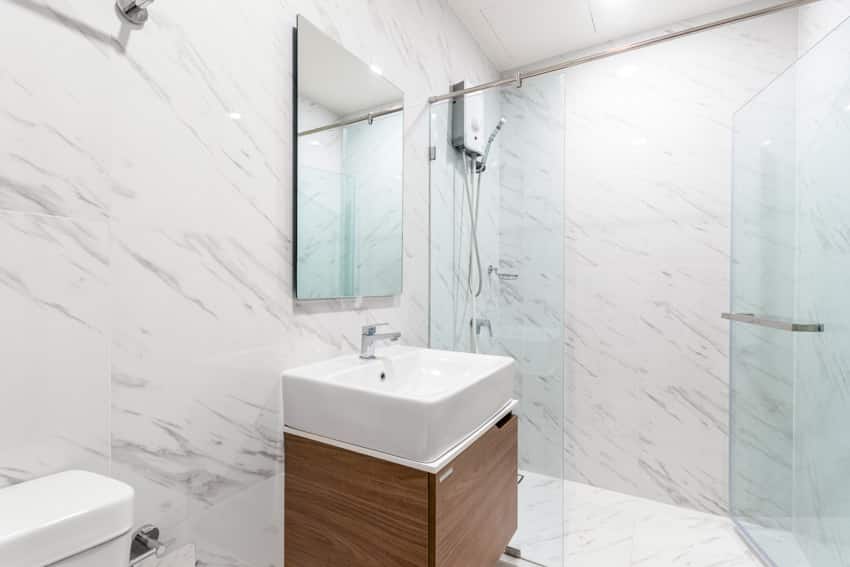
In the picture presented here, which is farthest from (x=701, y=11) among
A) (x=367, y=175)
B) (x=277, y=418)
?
(x=277, y=418)

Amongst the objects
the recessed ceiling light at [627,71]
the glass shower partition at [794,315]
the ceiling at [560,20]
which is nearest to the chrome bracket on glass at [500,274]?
the glass shower partition at [794,315]

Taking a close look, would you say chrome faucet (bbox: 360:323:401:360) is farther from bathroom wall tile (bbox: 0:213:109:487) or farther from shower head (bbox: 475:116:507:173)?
shower head (bbox: 475:116:507:173)

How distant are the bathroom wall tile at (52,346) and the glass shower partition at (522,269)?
1301 millimetres

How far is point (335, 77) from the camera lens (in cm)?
139

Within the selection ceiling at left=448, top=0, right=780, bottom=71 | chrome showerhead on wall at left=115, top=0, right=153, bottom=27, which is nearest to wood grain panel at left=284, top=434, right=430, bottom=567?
chrome showerhead on wall at left=115, top=0, right=153, bottom=27

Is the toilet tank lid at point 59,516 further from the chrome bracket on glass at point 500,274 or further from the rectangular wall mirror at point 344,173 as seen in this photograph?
the chrome bracket on glass at point 500,274

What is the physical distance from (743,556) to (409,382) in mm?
1631

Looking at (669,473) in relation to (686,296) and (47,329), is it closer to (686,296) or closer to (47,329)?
(686,296)

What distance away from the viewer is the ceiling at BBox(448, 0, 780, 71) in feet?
6.89

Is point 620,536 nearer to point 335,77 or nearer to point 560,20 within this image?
point 335,77

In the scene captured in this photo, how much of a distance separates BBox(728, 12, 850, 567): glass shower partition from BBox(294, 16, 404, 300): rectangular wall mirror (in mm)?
1495

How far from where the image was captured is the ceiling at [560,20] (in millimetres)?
2102

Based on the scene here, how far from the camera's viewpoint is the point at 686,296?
222 centimetres

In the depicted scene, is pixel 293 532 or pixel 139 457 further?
pixel 293 532
